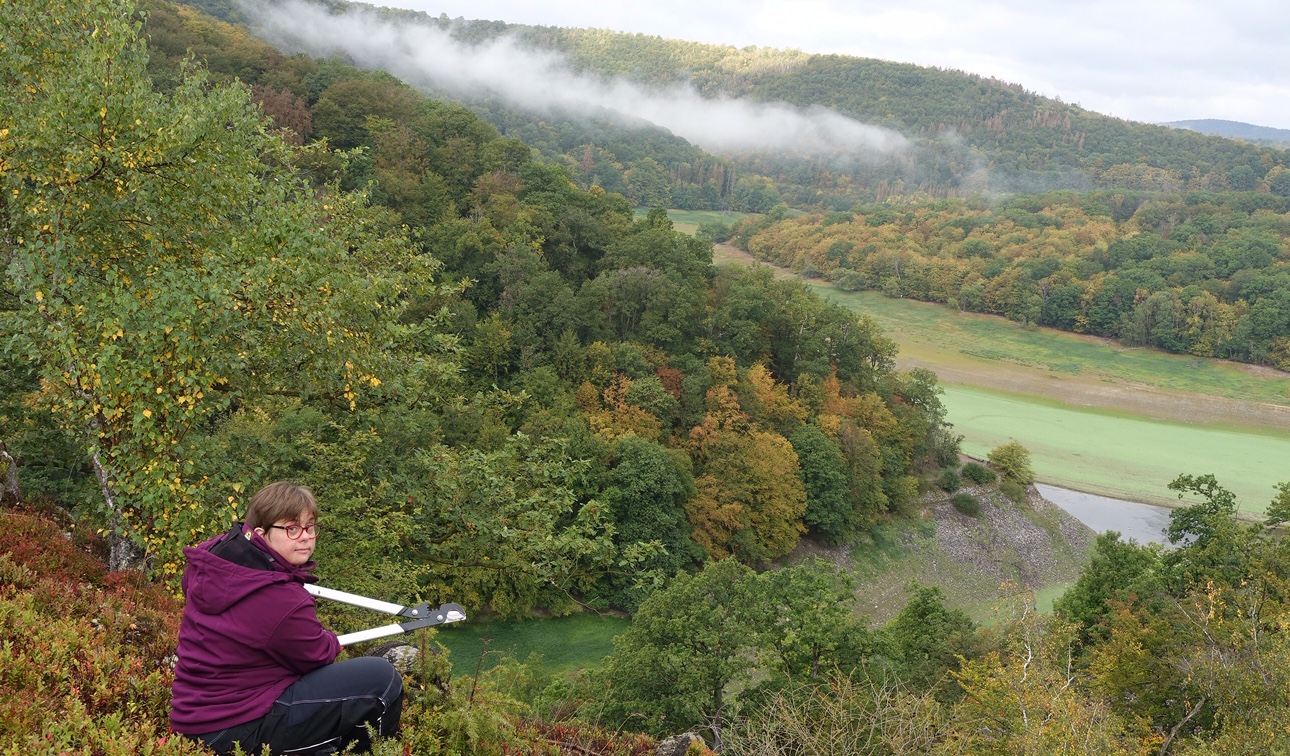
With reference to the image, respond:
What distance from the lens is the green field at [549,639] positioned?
2705 centimetres

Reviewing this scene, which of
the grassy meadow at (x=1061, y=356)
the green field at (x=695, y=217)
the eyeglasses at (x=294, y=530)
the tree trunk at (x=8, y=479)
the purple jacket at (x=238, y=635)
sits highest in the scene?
the eyeglasses at (x=294, y=530)

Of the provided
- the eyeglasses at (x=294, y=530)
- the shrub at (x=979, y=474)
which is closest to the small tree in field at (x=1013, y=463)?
the shrub at (x=979, y=474)

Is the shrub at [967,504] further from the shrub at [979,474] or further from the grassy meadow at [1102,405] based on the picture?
the grassy meadow at [1102,405]

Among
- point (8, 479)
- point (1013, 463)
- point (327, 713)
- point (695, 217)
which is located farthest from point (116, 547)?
point (695, 217)

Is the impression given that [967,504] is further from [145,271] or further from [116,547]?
[145,271]

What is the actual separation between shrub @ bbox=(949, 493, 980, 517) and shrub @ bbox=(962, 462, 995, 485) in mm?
2865

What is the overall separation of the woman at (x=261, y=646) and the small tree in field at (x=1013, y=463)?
53.6 m

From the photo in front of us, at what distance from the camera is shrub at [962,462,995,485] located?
4962 centimetres

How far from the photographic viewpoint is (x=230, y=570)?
3627mm

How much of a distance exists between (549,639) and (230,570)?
27495mm

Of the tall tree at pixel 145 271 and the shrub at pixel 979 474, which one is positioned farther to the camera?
the shrub at pixel 979 474

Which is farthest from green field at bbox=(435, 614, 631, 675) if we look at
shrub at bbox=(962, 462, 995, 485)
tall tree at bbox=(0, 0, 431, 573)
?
shrub at bbox=(962, 462, 995, 485)

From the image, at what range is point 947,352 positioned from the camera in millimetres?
88938

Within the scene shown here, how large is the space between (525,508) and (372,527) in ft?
7.17
